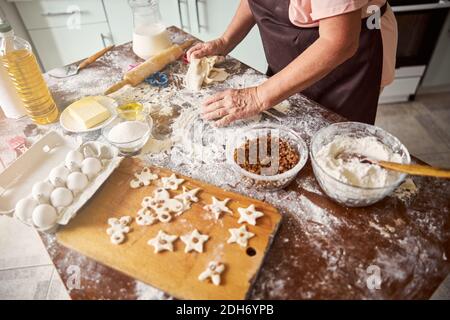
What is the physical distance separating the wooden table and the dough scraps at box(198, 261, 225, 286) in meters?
0.08

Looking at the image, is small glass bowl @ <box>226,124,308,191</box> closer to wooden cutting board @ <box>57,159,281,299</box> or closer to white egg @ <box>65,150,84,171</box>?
wooden cutting board @ <box>57,159,281,299</box>

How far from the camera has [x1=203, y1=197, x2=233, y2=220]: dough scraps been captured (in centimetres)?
78

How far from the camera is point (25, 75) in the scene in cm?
99

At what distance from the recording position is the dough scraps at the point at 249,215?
756mm

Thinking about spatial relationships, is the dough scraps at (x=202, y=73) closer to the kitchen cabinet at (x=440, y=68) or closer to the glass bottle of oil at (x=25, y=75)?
the glass bottle of oil at (x=25, y=75)

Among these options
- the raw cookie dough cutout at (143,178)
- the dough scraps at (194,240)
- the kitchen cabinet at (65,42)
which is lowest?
the kitchen cabinet at (65,42)

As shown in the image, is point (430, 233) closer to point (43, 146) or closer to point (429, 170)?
point (429, 170)

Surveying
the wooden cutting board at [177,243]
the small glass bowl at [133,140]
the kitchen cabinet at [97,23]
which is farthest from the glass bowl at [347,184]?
the kitchen cabinet at [97,23]

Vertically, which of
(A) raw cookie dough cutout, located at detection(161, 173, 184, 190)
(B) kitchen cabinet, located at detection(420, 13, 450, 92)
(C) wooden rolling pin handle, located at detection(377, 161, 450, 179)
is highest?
(C) wooden rolling pin handle, located at detection(377, 161, 450, 179)

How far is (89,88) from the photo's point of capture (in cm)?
121

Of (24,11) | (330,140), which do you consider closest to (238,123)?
(330,140)

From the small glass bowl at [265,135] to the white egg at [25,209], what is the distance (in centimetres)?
49

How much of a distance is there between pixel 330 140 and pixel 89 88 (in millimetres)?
880

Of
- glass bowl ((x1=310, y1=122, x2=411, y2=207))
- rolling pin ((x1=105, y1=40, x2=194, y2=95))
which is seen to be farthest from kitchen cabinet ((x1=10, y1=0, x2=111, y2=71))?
glass bowl ((x1=310, y1=122, x2=411, y2=207))
